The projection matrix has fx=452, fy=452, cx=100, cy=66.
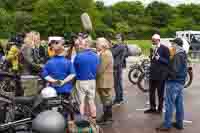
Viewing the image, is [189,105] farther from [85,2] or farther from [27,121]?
[85,2]

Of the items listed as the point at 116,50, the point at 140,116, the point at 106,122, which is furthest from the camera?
the point at 116,50

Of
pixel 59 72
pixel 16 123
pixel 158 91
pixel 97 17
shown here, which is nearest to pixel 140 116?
pixel 158 91

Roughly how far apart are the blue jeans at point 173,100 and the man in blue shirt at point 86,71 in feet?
4.43

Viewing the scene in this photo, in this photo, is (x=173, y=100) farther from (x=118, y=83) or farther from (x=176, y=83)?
(x=118, y=83)

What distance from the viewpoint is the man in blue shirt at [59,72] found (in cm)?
710

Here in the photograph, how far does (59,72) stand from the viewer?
7188mm

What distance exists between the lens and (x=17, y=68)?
10.6 m

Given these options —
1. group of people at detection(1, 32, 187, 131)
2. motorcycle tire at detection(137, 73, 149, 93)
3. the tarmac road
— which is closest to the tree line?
motorcycle tire at detection(137, 73, 149, 93)

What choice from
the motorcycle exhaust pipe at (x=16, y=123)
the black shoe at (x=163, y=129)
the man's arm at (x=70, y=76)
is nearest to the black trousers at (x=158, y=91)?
the black shoe at (x=163, y=129)

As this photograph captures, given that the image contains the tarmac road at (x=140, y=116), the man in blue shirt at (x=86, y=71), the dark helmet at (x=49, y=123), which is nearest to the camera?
the dark helmet at (x=49, y=123)

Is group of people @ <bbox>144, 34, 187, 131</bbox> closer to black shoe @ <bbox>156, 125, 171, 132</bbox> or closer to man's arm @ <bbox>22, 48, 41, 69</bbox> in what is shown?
black shoe @ <bbox>156, 125, 171, 132</bbox>

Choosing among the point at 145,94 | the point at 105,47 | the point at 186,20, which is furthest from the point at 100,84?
the point at 186,20

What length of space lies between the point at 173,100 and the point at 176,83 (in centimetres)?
32

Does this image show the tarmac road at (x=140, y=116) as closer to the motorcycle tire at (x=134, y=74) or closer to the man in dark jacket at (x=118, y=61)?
the man in dark jacket at (x=118, y=61)
